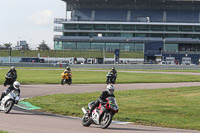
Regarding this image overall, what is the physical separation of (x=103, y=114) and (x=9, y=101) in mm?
4966

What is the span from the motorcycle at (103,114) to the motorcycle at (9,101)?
404 centimetres

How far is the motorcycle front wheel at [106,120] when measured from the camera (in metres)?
12.1

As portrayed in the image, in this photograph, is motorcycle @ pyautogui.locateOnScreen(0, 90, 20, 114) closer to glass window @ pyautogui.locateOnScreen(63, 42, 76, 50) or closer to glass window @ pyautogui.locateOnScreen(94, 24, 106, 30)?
glass window @ pyautogui.locateOnScreen(63, 42, 76, 50)

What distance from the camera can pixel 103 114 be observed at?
1241cm

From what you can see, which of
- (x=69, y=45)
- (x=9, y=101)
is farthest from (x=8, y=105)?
(x=69, y=45)

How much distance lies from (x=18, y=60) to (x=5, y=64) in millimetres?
8680

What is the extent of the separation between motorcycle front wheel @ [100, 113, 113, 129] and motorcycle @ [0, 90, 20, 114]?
4.72m

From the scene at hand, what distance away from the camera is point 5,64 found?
231 feet

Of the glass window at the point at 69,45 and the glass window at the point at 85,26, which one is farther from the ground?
the glass window at the point at 85,26

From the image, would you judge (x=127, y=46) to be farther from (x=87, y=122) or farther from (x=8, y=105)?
(x=87, y=122)

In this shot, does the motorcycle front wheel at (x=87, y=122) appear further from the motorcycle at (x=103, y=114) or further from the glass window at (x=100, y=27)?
the glass window at (x=100, y=27)

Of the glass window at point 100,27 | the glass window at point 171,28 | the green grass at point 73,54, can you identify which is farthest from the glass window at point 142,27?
the green grass at point 73,54

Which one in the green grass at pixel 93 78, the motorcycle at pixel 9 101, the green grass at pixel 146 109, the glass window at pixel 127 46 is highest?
the glass window at pixel 127 46

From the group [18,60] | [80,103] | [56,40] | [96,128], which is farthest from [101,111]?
[56,40]
